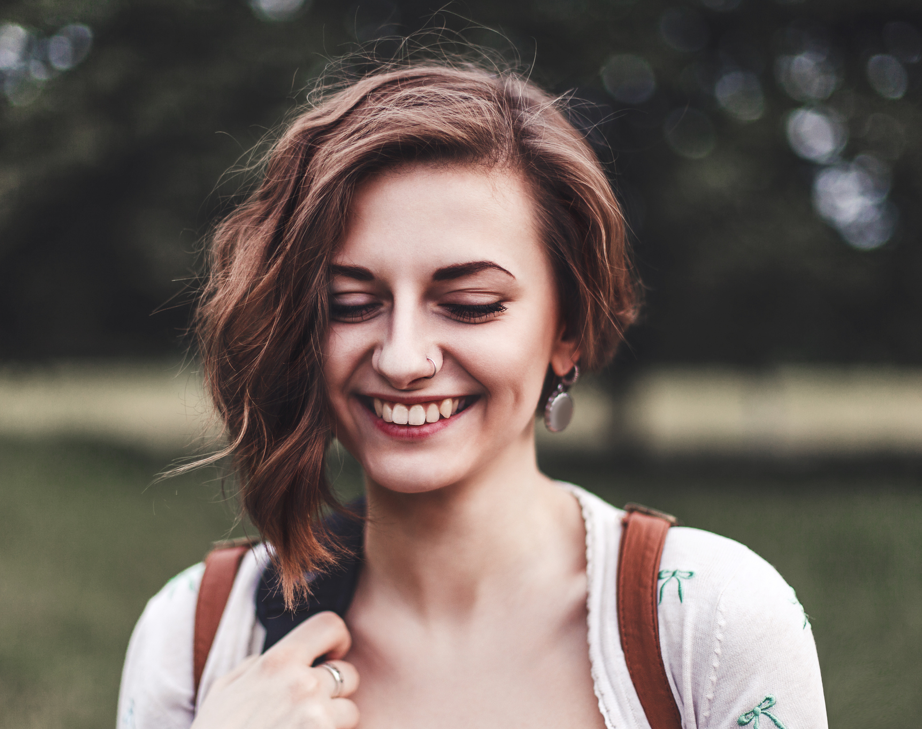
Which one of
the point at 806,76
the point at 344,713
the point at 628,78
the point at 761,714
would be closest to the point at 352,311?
the point at 344,713

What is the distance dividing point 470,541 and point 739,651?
0.68m

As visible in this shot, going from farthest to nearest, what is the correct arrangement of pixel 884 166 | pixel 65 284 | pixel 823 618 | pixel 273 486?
pixel 65 284
pixel 884 166
pixel 823 618
pixel 273 486

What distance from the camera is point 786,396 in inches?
644

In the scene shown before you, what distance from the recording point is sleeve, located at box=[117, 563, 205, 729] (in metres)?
1.86

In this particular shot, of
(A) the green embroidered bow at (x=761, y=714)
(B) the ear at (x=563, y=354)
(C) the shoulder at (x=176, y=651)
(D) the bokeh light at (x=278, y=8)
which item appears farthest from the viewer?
(D) the bokeh light at (x=278, y=8)

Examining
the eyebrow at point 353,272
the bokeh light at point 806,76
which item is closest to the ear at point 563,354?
the eyebrow at point 353,272

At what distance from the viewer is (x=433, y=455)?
1.72 m

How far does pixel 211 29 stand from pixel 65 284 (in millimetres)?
3941

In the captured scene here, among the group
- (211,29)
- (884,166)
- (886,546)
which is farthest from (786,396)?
(211,29)

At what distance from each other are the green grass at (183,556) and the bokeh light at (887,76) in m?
4.92

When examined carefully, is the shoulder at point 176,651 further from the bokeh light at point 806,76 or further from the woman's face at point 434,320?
the bokeh light at point 806,76

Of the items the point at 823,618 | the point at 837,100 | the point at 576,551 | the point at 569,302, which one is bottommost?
the point at 823,618

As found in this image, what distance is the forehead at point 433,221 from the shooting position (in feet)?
5.42

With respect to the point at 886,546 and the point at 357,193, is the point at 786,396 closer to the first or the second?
the point at 886,546
